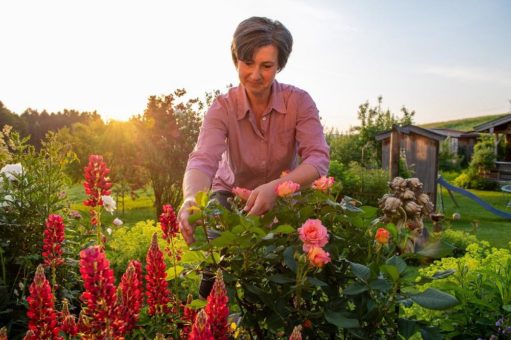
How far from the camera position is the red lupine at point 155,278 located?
2170 mm

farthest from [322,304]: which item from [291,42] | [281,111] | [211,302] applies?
[291,42]

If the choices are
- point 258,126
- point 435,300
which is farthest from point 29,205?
point 435,300

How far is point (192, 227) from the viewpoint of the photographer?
2088 mm

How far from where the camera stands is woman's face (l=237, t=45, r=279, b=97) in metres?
2.79

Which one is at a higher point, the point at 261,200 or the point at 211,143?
the point at 211,143

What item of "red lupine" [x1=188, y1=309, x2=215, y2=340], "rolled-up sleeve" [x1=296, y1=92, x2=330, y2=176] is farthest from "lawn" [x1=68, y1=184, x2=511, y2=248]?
"red lupine" [x1=188, y1=309, x2=215, y2=340]

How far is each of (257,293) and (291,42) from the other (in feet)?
4.84

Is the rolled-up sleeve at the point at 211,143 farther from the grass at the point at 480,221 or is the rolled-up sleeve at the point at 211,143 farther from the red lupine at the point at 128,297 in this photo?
the grass at the point at 480,221

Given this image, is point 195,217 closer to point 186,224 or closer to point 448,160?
point 186,224

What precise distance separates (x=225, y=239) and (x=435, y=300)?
826 millimetres

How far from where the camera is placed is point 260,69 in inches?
112

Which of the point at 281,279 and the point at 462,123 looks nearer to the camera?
the point at 281,279

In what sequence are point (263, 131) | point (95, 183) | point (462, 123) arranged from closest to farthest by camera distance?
point (95, 183)
point (263, 131)
point (462, 123)

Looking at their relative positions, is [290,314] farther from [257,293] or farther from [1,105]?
[1,105]
